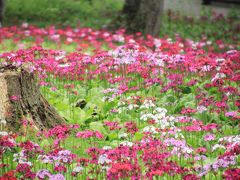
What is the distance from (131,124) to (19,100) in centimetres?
155

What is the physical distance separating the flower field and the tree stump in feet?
0.38

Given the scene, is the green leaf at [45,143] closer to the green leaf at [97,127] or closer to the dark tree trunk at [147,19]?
the green leaf at [97,127]

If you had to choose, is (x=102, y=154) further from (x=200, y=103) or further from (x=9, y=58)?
(x=9, y=58)

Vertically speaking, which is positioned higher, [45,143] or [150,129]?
[150,129]

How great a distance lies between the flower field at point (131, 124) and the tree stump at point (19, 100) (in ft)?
0.38

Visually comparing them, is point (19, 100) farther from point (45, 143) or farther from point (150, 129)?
point (150, 129)

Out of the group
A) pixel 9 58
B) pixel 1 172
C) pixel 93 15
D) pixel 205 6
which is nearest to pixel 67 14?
pixel 93 15

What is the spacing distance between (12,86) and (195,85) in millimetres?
3557

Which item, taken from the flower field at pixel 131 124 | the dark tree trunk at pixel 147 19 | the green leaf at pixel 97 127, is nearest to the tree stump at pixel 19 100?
the flower field at pixel 131 124

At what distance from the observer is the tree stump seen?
280 inches

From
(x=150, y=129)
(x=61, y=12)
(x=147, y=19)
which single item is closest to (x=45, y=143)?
(x=150, y=129)

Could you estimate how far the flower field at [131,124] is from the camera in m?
5.61

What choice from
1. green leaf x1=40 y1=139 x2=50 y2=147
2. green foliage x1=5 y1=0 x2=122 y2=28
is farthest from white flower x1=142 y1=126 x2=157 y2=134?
green foliage x1=5 y1=0 x2=122 y2=28

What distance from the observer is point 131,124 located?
6.61 metres
